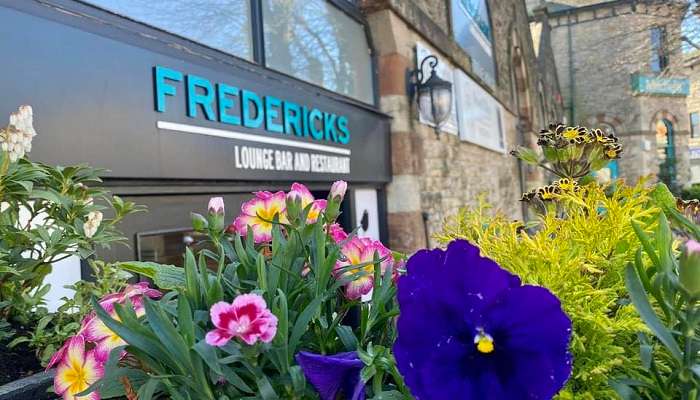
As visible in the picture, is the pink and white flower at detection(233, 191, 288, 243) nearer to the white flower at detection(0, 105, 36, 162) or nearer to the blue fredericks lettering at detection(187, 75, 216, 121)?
the white flower at detection(0, 105, 36, 162)

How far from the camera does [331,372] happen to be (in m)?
0.73

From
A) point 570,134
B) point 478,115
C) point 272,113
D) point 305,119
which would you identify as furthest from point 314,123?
point 478,115

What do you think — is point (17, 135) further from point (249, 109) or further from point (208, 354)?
point (249, 109)

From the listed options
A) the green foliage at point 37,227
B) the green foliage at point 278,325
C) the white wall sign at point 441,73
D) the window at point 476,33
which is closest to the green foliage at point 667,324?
the green foliage at point 278,325

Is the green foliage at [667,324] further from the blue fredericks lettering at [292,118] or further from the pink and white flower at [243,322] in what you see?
the blue fredericks lettering at [292,118]

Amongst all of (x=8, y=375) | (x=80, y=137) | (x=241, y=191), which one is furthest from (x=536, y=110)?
(x=8, y=375)

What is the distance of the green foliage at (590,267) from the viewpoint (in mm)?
668

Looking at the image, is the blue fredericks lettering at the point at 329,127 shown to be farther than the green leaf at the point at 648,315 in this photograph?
Yes

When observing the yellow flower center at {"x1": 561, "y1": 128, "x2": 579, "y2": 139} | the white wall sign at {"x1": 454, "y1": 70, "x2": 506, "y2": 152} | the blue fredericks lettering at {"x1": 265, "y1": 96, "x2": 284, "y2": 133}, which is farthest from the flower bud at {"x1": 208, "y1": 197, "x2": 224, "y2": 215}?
the white wall sign at {"x1": 454, "y1": 70, "x2": 506, "y2": 152}

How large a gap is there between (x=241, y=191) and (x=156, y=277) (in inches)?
111

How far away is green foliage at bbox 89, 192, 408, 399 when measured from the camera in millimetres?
697

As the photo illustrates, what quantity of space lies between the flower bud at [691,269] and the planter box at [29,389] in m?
1.17

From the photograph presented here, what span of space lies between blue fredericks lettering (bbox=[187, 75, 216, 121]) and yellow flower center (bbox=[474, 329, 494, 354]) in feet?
9.32

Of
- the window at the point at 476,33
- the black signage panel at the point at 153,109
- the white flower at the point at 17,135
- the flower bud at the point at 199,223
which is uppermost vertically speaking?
the window at the point at 476,33
